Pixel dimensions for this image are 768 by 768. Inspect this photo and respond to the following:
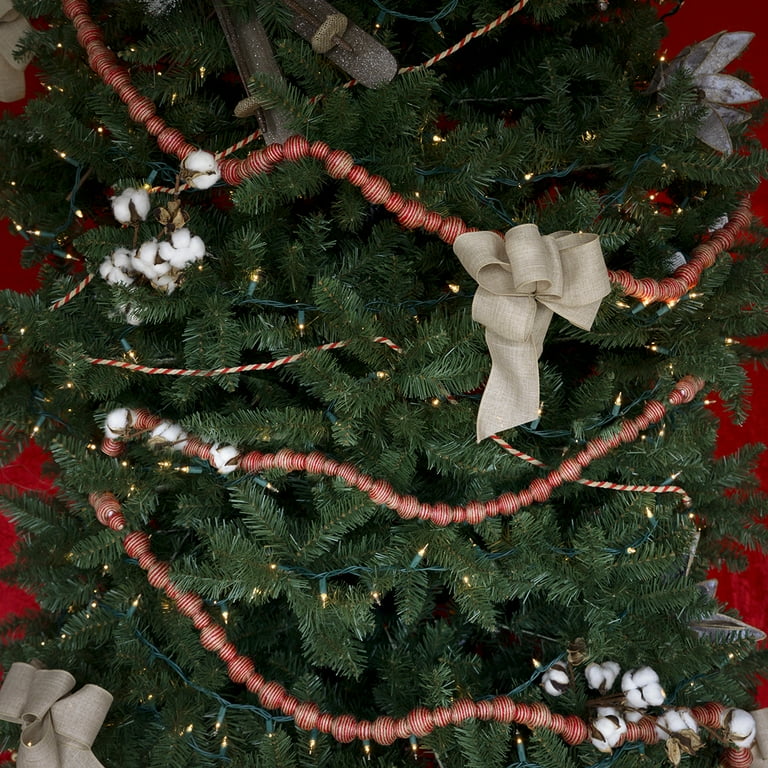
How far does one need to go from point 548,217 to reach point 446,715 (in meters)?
0.54

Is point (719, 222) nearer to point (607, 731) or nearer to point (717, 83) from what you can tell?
point (717, 83)

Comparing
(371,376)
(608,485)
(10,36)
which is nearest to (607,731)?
(608,485)

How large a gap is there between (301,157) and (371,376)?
221 millimetres

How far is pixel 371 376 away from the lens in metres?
0.75

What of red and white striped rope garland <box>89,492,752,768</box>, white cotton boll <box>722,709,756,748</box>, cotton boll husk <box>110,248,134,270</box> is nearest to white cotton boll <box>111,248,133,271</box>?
cotton boll husk <box>110,248,134,270</box>

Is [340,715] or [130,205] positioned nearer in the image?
[130,205]

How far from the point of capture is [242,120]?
834mm

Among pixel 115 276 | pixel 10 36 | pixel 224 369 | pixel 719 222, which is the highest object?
pixel 10 36

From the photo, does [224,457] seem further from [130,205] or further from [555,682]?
[555,682]

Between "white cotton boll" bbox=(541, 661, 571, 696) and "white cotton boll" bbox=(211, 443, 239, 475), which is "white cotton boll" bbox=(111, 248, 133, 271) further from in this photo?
"white cotton boll" bbox=(541, 661, 571, 696)

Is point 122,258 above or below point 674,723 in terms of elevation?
above

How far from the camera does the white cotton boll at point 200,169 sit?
71cm

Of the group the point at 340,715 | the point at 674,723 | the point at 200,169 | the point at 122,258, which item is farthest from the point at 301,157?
the point at 674,723

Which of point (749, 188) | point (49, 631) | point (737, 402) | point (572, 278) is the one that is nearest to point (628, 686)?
point (737, 402)
